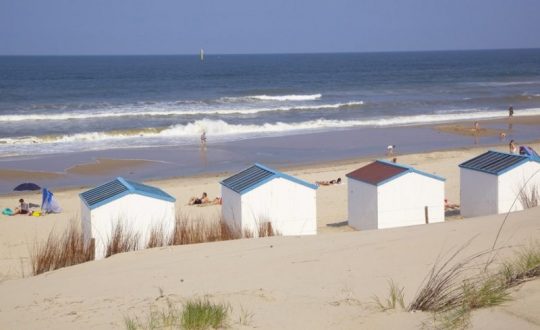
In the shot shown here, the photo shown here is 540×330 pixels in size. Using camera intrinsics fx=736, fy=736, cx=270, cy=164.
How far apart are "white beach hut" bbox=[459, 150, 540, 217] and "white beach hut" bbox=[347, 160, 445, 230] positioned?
3.37 ft

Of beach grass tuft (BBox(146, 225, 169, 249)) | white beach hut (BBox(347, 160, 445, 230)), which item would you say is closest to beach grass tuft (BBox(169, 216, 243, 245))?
beach grass tuft (BBox(146, 225, 169, 249))

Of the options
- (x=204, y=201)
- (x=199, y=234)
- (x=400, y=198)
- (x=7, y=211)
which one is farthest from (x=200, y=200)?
(x=199, y=234)

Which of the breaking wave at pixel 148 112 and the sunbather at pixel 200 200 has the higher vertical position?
the breaking wave at pixel 148 112

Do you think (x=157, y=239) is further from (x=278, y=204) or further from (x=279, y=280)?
(x=279, y=280)

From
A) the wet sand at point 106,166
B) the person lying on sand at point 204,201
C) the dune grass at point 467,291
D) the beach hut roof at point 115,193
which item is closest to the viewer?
the dune grass at point 467,291

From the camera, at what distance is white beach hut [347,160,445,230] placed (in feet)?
44.9

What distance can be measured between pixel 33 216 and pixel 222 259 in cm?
1140

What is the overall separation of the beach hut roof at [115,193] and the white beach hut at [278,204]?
1.43m

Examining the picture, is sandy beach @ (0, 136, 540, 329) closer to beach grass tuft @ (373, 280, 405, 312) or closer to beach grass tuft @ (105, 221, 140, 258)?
beach grass tuft @ (373, 280, 405, 312)

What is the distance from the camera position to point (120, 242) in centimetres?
1020

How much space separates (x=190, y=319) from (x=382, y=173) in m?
8.89

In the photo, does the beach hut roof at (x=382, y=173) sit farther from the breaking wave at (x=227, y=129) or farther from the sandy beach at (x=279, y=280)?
the breaking wave at (x=227, y=129)

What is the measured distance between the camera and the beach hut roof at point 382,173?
13680mm

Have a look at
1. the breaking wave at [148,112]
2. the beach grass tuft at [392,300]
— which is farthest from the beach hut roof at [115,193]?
the breaking wave at [148,112]
